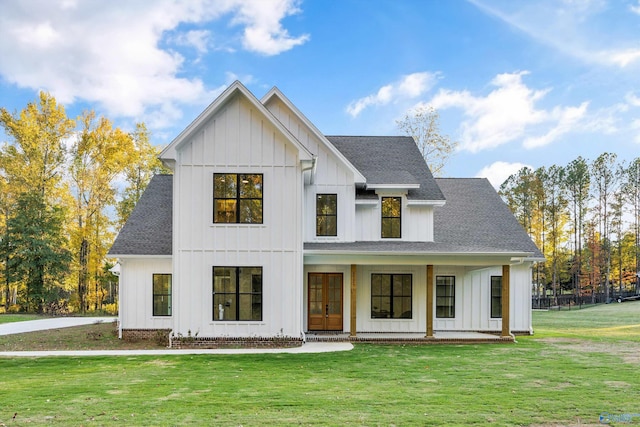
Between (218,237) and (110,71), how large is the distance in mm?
19246

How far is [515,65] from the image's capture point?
3209 cm

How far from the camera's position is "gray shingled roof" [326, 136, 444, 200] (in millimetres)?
18891

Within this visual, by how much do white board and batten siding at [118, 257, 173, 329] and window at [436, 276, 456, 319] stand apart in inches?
376

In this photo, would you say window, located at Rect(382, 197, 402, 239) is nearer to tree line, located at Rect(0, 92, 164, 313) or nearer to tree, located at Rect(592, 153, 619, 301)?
tree line, located at Rect(0, 92, 164, 313)

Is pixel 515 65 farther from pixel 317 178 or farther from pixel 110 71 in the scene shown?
pixel 110 71

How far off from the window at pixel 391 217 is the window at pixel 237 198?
206 inches

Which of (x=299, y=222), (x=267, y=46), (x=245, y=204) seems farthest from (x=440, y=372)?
(x=267, y=46)

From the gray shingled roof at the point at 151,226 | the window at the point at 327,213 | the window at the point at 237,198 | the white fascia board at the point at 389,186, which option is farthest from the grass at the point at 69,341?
the white fascia board at the point at 389,186

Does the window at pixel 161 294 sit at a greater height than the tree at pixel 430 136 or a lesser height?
lesser

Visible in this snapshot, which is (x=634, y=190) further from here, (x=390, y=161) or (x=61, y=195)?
(x=61, y=195)

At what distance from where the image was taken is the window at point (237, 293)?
606 inches

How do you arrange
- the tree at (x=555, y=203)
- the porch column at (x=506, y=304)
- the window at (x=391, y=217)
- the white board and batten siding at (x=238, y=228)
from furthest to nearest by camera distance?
the tree at (x=555, y=203), the window at (x=391, y=217), the porch column at (x=506, y=304), the white board and batten siding at (x=238, y=228)

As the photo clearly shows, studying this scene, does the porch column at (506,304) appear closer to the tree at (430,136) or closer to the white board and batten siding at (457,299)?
the white board and batten siding at (457,299)

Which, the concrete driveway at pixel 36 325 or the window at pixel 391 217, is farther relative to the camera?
the concrete driveway at pixel 36 325
